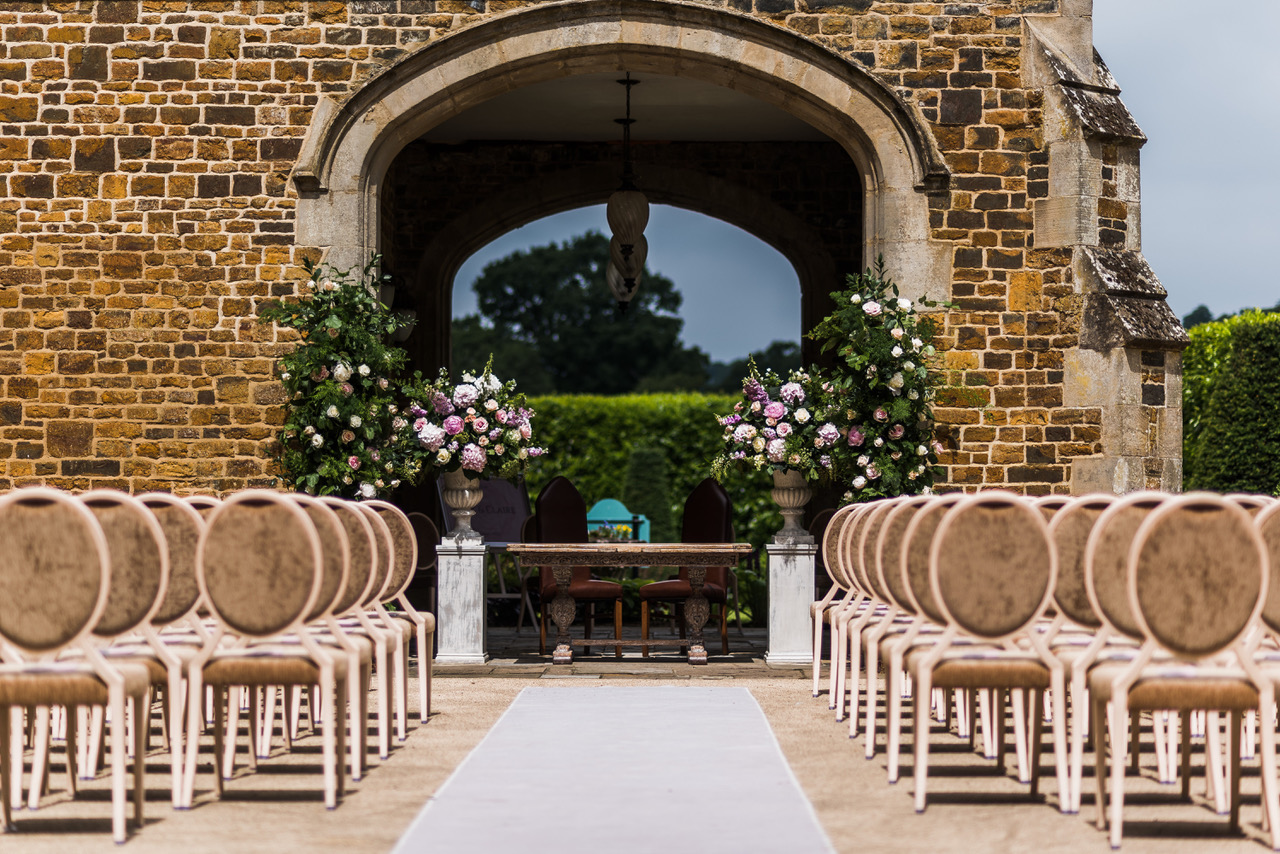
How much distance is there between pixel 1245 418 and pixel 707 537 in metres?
5.66

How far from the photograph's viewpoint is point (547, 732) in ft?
19.0

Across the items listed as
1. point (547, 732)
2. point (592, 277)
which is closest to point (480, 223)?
point (547, 732)

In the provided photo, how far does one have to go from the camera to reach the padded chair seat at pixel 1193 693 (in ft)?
12.4

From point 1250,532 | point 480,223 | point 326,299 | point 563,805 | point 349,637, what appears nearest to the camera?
point 1250,532

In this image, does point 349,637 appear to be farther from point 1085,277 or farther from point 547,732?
point 1085,277

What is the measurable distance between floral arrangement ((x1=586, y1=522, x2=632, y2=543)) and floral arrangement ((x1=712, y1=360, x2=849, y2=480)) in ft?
9.16

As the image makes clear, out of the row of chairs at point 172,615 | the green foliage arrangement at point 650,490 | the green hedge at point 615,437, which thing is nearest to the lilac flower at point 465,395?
the row of chairs at point 172,615

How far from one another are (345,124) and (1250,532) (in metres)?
6.58

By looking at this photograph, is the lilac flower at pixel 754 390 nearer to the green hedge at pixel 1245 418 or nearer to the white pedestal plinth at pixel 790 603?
the white pedestal plinth at pixel 790 603

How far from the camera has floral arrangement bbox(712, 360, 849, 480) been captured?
8.49 meters

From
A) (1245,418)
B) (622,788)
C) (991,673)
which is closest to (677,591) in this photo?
(622,788)

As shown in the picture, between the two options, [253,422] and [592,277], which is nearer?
[253,422]

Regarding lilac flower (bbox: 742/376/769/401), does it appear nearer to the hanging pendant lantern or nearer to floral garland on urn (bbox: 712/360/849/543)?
floral garland on urn (bbox: 712/360/849/543)

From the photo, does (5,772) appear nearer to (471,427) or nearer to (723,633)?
(471,427)
